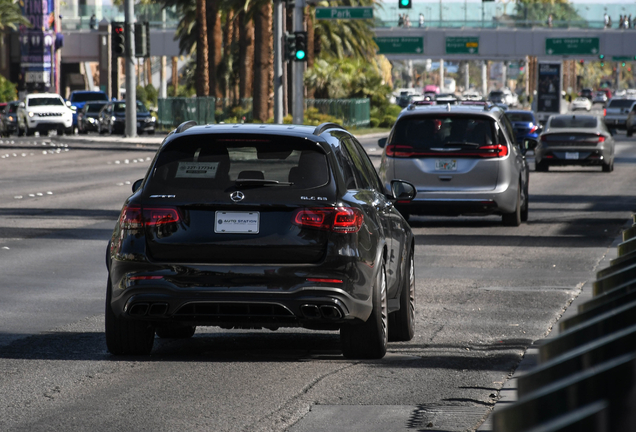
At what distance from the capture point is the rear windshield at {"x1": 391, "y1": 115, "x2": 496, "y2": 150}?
16.9 metres

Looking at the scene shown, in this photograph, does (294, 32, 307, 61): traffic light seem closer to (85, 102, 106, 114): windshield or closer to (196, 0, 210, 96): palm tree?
(196, 0, 210, 96): palm tree

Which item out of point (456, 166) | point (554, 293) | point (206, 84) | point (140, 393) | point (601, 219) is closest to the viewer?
point (140, 393)

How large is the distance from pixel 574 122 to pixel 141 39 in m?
19.5

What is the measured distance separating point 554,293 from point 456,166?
20.0 ft

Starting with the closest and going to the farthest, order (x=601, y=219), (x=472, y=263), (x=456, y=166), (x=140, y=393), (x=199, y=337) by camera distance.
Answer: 1. (x=140, y=393)
2. (x=199, y=337)
3. (x=472, y=263)
4. (x=456, y=166)
5. (x=601, y=219)

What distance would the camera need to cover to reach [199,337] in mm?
8992

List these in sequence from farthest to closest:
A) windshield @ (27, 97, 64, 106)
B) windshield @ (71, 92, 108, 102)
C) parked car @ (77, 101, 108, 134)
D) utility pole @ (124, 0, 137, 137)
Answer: windshield @ (71, 92, 108, 102) → parked car @ (77, 101, 108, 134) → windshield @ (27, 97, 64, 106) → utility pole @ (124, 0, 137, 137)

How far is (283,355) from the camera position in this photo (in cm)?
820

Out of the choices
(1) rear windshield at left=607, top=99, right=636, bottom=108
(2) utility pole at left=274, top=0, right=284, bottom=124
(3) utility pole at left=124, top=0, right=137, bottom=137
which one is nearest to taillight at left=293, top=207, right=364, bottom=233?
(2) utility pole at left=274, top=0, right=284, bottom=124

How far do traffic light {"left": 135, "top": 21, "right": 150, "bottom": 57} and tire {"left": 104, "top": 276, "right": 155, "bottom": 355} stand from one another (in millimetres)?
38028

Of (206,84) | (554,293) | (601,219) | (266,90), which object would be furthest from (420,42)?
(554,293)

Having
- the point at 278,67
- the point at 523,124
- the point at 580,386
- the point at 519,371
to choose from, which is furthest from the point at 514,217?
the point at 523,124

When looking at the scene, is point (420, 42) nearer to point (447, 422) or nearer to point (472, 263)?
point (472, 263)

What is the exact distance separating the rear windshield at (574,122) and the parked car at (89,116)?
98.1 feet
